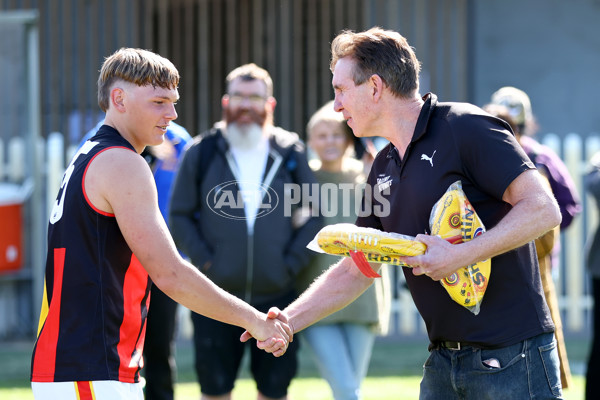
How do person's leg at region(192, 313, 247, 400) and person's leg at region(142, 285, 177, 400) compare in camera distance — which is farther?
person's leg at region(142, 285, 177, 400)

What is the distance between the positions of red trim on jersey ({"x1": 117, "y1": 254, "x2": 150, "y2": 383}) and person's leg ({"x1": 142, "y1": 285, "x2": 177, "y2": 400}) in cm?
230

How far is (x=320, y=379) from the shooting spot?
23.8ft

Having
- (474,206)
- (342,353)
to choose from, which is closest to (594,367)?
(342,353)

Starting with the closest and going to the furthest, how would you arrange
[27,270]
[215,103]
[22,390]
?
[22,390], [27,270], [215,103]

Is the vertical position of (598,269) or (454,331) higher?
(454,331)

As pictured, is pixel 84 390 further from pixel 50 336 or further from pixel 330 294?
pixel 330 294

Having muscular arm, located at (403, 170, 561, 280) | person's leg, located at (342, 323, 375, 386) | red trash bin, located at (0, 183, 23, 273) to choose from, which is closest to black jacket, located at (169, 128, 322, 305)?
person's leg, located at (342, 323, 375, 386)

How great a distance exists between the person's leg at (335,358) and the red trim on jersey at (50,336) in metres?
2.32

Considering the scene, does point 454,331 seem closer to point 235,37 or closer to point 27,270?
point 27,270

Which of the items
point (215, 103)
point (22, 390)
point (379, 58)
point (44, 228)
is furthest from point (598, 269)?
point (215, 103)

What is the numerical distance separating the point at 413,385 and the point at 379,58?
13.4 feet

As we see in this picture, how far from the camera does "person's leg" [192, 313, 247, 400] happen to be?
5203 mm

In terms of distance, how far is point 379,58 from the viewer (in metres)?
3.36

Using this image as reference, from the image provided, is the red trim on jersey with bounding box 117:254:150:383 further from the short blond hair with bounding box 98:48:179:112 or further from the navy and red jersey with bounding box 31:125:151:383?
the short blond hair with bounding box 98:48:179:112
